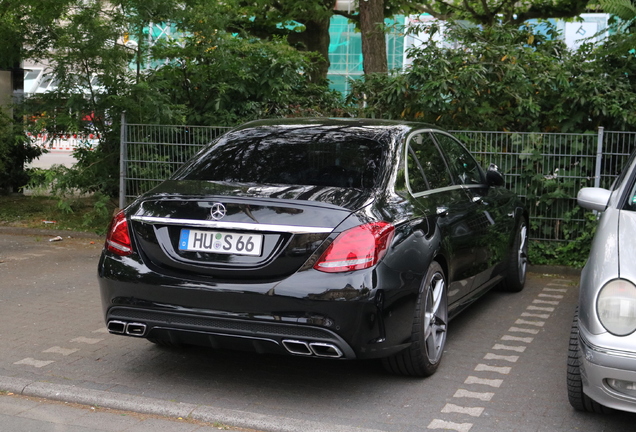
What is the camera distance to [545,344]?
6082mm

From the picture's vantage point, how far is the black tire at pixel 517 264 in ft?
25.6

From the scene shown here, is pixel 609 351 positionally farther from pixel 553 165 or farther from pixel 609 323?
pixel 553 165

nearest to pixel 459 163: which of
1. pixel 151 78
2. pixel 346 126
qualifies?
pixel 346 126

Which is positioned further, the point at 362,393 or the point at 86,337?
the point at 86,337

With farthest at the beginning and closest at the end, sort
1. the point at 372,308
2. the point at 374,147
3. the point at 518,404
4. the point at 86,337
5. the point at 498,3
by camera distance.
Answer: the point at 498,3
the point at 86,337
the point at 374,147
the point at 518,404
the point at 372,308

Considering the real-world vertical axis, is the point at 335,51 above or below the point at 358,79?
above

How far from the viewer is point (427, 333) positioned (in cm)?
503

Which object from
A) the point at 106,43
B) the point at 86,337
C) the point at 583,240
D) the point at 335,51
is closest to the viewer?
the point at 86,337

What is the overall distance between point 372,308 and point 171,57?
7.72 m

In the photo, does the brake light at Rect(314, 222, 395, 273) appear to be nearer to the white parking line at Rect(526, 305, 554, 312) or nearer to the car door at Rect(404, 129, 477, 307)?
the car door at Rect(404, 129, 477, 307)

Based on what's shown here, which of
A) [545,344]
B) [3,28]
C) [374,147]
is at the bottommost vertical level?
→ [545,344]

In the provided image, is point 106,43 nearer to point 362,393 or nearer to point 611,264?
point 362,393

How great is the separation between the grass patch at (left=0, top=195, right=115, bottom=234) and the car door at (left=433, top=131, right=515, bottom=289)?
582 cm

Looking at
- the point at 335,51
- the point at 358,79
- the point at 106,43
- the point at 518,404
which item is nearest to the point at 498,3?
the point at 358,79
